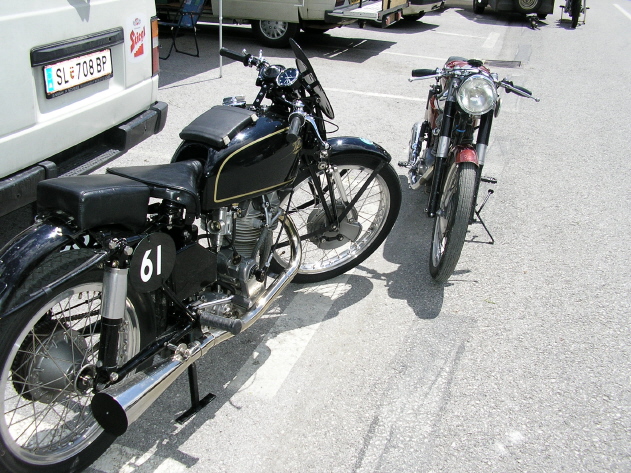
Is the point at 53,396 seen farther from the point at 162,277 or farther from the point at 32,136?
the point at 32,136

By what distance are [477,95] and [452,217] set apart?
0.77 m

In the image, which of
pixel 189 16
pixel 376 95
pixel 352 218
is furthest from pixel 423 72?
pixel 189 16

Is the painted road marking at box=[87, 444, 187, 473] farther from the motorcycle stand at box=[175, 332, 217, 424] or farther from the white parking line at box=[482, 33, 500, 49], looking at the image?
the white parking line at box=[482, 33, 500, 49]

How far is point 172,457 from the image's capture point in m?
2.48

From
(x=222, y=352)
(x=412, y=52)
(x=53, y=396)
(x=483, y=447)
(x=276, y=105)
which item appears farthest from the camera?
(x=412, y=52)

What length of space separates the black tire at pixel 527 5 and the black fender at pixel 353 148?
46.1 feet

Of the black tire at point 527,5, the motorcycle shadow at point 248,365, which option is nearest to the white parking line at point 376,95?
the motorcycle shadow at point 248,365

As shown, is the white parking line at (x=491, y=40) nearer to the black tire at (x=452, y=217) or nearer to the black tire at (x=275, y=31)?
the black tire at (x=275, y=31)

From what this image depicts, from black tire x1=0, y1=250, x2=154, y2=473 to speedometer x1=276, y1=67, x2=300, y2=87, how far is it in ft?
3.90

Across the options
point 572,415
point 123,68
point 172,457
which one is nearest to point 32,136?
point 123,68

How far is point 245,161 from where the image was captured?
2.58 m

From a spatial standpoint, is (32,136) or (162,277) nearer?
(162,277)

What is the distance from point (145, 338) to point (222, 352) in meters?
0.78

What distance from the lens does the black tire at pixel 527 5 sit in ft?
50.7
